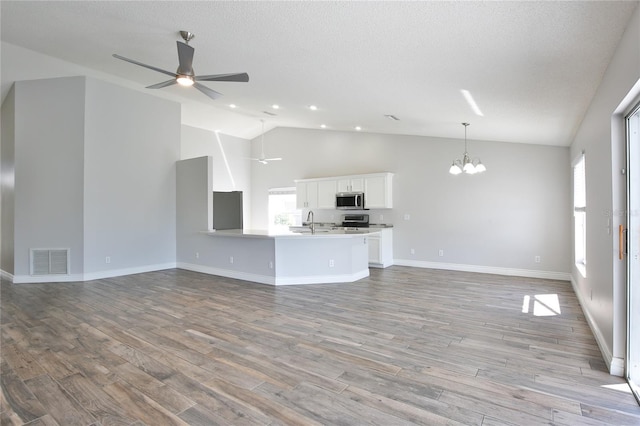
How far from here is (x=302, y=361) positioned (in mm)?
2742

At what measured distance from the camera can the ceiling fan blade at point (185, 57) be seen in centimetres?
323

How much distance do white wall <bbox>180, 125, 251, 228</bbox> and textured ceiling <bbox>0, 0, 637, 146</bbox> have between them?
11.0ft

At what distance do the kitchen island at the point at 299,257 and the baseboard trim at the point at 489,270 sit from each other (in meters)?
1.63

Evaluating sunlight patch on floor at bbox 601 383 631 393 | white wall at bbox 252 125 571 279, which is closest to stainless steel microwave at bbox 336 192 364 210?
white wall at bbox 252 125 571 279

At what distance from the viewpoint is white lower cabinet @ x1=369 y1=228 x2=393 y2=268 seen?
6996mm

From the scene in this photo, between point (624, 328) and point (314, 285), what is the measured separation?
12.5 ft

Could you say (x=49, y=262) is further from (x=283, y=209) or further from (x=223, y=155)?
(x=283, y=209)

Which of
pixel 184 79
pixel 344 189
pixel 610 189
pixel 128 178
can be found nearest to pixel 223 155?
pixel 128 178

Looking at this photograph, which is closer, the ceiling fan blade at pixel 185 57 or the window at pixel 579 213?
the ceiling fan blade at pixel 185 57

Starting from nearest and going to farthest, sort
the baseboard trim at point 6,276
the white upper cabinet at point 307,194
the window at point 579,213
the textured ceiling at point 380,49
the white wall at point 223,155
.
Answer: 1. the textured ceiling at point 380,49
2. the window at point 579,213
3. the baseboard trim at point 6,276
4. the white upper cabinet at point 307,194
5. the white wall at point 223,155

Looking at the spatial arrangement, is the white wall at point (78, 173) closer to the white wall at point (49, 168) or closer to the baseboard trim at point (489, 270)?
the white wall at point (49, 168)

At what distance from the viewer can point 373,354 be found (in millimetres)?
2871

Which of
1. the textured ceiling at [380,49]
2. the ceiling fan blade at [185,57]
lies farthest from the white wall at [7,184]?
the ceiling fan blade at [185,57]

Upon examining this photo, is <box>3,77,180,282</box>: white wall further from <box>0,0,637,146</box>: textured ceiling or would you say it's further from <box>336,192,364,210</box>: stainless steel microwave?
<box>336,192,364,210</box>: stainless steel microwave
